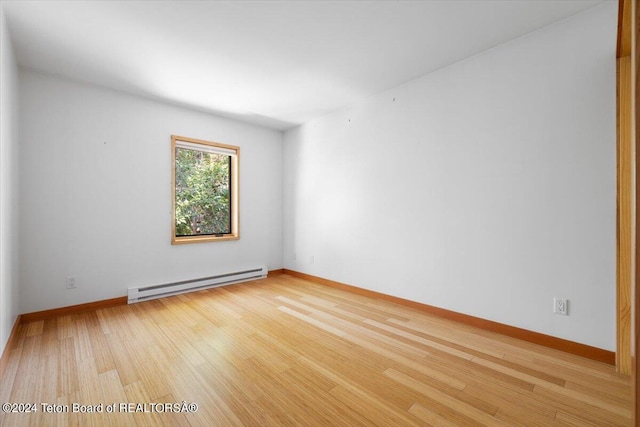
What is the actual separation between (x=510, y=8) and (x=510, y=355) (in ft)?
8.58

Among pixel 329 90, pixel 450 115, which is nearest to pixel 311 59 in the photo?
pixel 329 90

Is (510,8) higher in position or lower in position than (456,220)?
higher

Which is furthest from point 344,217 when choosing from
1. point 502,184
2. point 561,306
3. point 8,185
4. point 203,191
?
point 8,185

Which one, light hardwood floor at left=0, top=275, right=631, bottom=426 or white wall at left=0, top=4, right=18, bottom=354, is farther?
white wall at left=0, top=4, right=18, bottom=354

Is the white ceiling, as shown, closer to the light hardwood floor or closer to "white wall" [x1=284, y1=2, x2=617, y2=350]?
"white wall" [x1=284, y1=2, x2=617, y2=350]

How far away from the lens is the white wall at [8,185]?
78.7 inches

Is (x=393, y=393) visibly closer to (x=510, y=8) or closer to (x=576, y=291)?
(x=576, y=291)

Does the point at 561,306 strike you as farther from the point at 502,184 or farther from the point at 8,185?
the point at 8,185

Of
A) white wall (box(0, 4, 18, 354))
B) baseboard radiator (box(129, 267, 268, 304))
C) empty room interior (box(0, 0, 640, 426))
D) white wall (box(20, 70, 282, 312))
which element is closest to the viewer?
empty room interior (box(0, 0, 640, 426))

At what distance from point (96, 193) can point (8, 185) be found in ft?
3.02

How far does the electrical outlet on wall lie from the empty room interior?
17 mm

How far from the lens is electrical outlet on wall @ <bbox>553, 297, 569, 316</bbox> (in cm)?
215

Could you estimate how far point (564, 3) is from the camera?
6.59 ft

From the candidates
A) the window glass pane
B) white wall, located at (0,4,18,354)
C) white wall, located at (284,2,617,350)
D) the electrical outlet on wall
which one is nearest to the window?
the window glass pane
